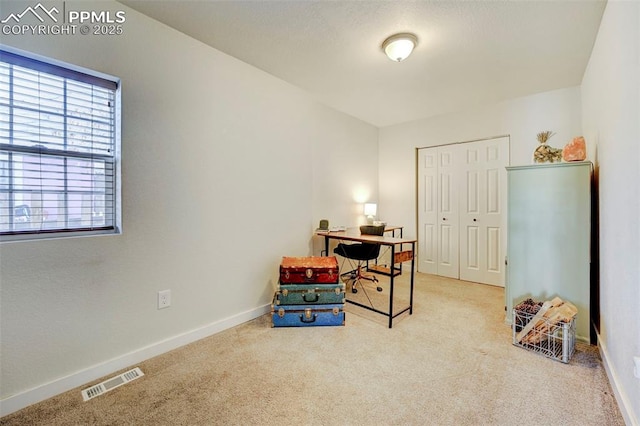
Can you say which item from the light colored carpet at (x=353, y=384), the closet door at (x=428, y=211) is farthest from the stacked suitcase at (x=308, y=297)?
the closet door at (x=428, y=211)

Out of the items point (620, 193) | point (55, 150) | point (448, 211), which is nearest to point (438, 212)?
point (448, 211)

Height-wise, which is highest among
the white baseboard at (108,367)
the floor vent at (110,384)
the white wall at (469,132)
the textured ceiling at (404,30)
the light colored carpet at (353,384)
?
the textured ceiling at (404,30)

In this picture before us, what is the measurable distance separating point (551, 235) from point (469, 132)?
204 cm

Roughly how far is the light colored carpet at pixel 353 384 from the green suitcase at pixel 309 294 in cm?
24

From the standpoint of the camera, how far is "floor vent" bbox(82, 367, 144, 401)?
1584 millimetres

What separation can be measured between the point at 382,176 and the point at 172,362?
3.89m

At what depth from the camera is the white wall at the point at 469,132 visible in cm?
313

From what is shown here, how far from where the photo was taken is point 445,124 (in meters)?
4.00

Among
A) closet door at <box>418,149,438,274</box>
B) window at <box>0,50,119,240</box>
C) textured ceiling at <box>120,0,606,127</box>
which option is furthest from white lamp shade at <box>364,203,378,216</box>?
window at <box>0,50,119,240</box>

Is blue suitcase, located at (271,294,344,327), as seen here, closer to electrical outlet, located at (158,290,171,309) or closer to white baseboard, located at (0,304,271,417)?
white baseboard, located at (0,304,271,417)

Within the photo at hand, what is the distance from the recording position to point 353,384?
1665 millimetres

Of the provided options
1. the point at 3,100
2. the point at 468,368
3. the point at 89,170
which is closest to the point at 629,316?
the point at 468,368

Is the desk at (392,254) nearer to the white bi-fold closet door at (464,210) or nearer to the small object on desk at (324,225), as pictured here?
the small object on desk at (324,225)

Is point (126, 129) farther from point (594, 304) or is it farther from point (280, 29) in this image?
point (594, 304)
